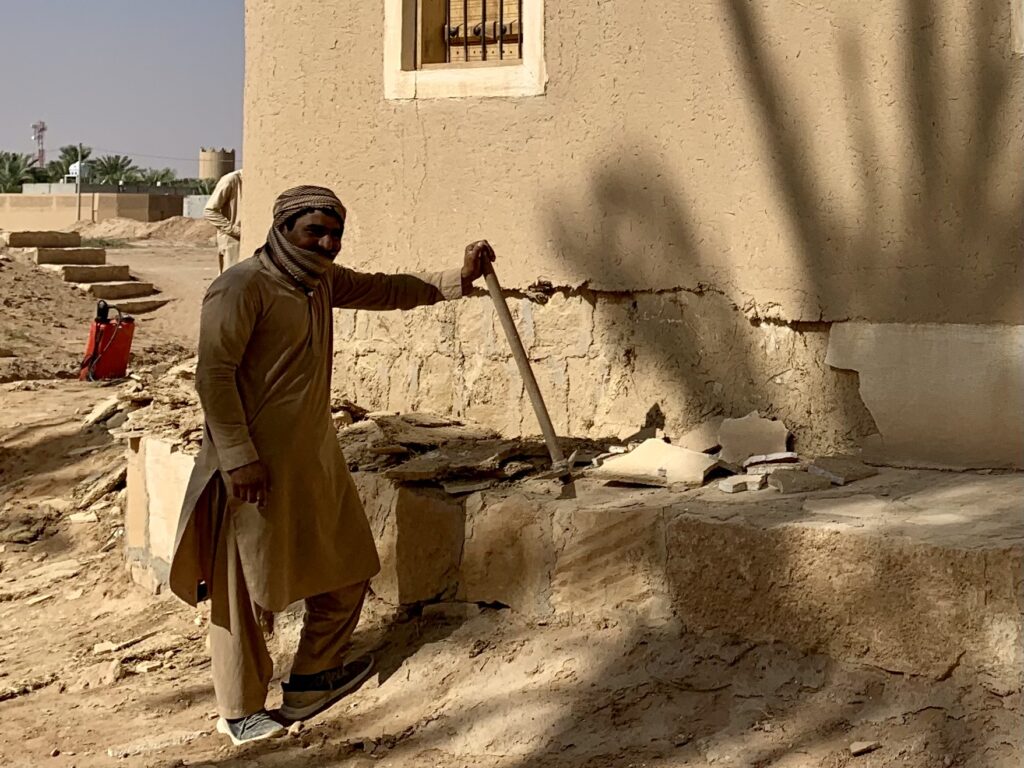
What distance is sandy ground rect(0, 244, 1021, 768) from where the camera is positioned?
3.46 meters

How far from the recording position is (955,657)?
11.4 feet

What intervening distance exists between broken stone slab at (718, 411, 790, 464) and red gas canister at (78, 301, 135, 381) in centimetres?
725

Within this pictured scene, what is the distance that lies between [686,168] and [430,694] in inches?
83.2

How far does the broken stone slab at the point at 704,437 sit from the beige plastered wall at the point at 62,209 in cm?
2289

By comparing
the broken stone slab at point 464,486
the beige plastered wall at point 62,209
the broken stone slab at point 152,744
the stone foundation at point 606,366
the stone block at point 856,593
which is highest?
the beige plastered wall at point 62,209

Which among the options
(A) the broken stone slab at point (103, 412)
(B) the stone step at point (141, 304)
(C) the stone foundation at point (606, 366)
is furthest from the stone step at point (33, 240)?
(C) the stone foundation at point (606, 366)

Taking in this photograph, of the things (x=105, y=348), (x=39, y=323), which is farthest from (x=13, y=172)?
(x=105, y=348)

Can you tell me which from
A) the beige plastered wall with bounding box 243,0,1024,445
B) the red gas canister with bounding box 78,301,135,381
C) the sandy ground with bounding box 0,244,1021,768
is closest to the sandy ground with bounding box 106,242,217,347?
the red gas canister with bounding box 78,301,135,381

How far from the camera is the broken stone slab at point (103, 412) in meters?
8.29

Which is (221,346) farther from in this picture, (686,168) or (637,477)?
(686,168)

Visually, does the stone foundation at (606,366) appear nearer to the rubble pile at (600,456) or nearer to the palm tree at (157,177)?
the rubble pile at (600,456)

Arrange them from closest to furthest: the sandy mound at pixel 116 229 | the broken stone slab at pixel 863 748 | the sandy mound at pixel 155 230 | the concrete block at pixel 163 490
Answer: the broken stone slab at pixel 863 748 < the concrete block at pixel 163 490 < the sandy mound at pixel 155 230 < the sandy mound at pixel 116 229

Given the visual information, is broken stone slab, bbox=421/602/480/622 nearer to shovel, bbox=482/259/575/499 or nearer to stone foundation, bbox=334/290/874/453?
shovel, bbox=482/259/575/499

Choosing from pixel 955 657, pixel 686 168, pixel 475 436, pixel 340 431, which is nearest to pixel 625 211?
pixel 686 168
